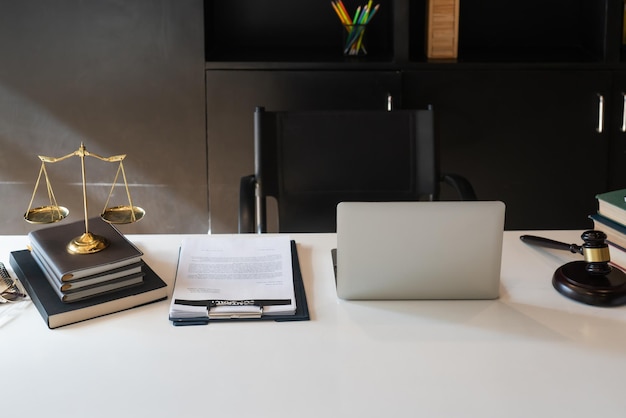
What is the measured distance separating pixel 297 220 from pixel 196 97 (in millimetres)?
964

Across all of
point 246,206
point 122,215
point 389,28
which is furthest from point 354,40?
point 122,215

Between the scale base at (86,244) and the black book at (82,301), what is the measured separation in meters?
0.08

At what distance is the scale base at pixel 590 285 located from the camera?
1.54m

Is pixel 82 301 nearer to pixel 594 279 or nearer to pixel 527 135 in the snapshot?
pixel 594 279

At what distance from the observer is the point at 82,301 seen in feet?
4.98

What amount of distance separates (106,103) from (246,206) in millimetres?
1181

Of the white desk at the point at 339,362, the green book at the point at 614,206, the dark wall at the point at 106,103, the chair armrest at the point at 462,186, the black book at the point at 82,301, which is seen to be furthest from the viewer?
the dark wall at the point at 106,103

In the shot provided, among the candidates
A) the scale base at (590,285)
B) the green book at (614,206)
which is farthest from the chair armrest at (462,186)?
the scale base at (590,285)

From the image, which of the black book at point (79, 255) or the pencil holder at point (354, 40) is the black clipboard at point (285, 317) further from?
the pencil holder at point (354, 40)

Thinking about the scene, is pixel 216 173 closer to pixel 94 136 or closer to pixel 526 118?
pixel 94 136

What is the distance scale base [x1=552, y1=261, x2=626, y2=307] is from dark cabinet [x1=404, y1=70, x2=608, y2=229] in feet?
4.72

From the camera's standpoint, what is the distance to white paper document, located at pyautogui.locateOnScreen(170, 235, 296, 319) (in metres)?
1.50

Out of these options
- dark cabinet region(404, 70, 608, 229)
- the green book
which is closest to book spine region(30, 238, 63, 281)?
the green book

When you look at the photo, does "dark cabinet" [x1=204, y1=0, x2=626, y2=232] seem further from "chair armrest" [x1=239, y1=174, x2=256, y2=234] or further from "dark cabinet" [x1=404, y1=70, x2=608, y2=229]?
"chair armrest" [x1=239, y1=174, x2=256, y2=234]
